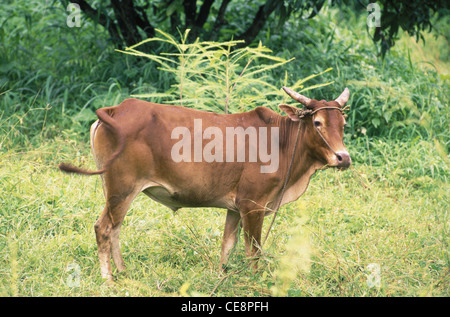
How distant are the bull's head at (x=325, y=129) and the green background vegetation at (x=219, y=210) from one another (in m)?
0.26

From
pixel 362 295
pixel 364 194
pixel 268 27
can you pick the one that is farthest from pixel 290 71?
pixel 362 295

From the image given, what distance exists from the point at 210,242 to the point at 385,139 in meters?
2.98

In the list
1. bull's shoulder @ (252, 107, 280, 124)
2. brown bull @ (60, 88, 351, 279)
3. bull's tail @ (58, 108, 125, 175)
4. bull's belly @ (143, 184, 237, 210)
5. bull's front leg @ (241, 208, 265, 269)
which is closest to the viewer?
bull's tail @ (58, 108, 125, 175)

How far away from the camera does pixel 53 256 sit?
165 inches

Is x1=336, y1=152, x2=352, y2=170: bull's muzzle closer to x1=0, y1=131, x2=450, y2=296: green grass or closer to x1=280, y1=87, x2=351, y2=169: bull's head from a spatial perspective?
x1=280, y1=87, x2=351, y2=169: bull's head

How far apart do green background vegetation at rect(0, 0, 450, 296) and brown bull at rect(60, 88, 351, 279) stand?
0.28 meters

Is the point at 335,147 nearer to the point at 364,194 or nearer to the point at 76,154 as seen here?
the point at 364,194

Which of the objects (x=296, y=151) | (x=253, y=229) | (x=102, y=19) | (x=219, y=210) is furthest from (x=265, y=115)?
(x=102, y=19)

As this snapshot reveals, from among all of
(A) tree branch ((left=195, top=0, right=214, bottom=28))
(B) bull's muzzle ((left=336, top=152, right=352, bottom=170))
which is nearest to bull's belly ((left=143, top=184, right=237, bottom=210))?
(B) bull's muzzle ((left=336, top=152, right=352, bottom=170))

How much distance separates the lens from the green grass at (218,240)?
380 centimetres

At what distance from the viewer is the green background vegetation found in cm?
390

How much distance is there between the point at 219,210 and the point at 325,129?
1814 millimetres

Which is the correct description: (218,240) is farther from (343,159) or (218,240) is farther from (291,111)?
(343,159)

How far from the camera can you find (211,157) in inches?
154
